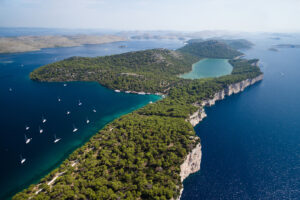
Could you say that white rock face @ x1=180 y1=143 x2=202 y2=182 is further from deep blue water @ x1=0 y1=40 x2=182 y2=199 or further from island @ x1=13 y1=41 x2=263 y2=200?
deep blue water @ x1=0 y1=40 x2=182 y2=199

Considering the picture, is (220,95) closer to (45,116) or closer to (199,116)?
(199,116)

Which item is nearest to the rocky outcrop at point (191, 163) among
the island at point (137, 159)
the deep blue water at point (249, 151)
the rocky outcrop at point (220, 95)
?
the island at point (137, 159)

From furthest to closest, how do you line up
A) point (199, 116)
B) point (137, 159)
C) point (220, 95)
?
1. point (220, 95)
2. point (199, 116)
3. point (137, 159)

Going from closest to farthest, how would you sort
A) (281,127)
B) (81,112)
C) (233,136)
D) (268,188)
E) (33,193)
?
1. (33,193)
2. (268,188)
3. (233,136)
4. (281,127)
5. (81,112)

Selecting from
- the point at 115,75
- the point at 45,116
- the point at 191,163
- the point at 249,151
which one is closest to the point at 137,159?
the point at 191,163

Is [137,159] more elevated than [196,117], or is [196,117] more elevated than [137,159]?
[196,117]

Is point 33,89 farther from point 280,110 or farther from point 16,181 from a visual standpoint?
point 280,110

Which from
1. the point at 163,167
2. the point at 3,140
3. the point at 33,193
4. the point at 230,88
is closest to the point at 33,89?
the point at 3,140
